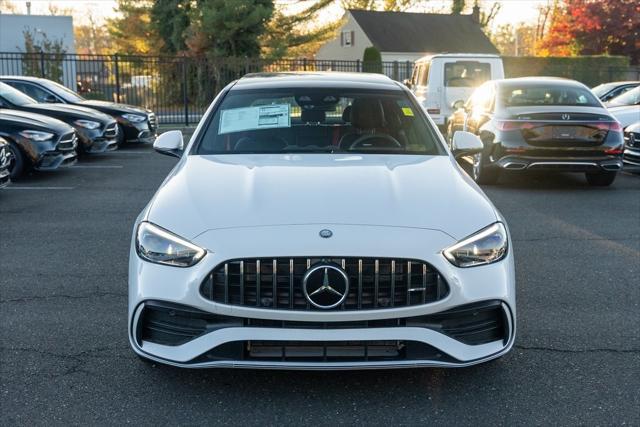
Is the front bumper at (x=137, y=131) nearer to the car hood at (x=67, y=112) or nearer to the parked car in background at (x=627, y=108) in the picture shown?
the car hood at (x=67, y=112)

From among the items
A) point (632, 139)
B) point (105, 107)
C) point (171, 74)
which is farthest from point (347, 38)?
point (632, 139)

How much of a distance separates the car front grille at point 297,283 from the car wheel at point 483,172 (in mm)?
7318

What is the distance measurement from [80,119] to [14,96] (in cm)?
123

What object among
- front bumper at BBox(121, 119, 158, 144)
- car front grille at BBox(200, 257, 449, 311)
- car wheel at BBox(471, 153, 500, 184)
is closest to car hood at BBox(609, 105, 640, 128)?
car wheel at BBox(471, 153, 500, 184)

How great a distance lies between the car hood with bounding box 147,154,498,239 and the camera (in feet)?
11.3

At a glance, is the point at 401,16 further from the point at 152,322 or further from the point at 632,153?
the point at 152,322

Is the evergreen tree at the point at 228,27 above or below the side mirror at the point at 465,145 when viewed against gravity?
above

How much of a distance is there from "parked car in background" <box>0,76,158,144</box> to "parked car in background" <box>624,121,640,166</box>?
9.72 meters

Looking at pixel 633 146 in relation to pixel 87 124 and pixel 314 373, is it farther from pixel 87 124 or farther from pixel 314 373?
pixel 87 124

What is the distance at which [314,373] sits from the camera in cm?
375

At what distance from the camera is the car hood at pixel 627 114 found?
12.5 metres

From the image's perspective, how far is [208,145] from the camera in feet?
15.7

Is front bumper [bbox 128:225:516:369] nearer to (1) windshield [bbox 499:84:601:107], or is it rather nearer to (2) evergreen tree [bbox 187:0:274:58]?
(1) windshield [bbox 499:84:601:107]

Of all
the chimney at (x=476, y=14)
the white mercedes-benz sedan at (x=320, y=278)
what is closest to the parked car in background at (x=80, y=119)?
the white mercedes-benz sedan at (x=320, y=278)
